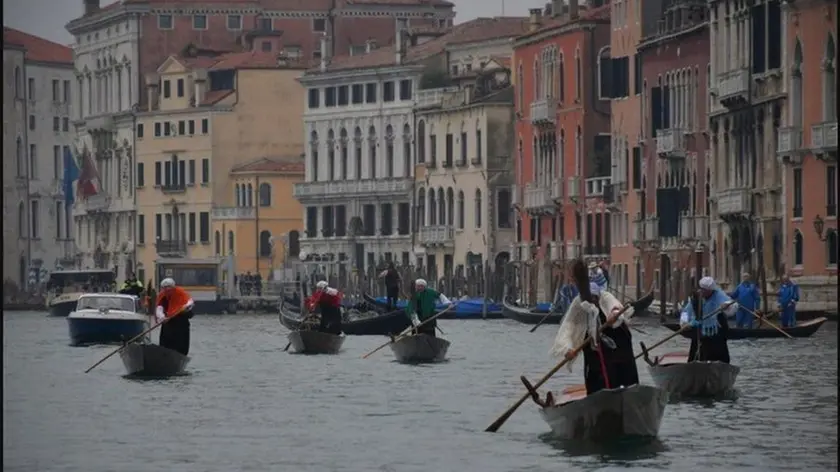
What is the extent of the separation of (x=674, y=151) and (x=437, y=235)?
26.6 meters

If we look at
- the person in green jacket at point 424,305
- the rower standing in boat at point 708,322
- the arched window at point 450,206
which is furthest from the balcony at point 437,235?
the rower standing in boat at point 708,322

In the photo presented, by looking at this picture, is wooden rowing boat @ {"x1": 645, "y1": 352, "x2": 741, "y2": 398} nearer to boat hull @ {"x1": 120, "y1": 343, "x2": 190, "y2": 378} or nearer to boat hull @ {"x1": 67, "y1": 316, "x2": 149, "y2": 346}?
boat hull @ {"x1": 120, "y1": 343, "x2": 190, "y2": 378}

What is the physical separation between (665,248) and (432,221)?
2815 cm

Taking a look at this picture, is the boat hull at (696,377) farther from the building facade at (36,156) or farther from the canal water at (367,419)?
the building facade at (36,156)

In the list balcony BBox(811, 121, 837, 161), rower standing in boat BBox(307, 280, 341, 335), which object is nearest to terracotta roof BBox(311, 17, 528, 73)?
balcony BBox(811, 121, 837, 161)

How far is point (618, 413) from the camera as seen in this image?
26062 mm

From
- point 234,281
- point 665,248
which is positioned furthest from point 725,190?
point 234,281

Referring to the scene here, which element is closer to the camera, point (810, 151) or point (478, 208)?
point (810, 151)

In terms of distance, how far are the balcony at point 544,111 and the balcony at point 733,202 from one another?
2143cm

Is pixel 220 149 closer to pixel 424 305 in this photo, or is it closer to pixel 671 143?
pixel 671 143

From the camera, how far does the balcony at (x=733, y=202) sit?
6994 cm

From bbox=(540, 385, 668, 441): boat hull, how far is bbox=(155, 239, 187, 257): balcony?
9691 cm

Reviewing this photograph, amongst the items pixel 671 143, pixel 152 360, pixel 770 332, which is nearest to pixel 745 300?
pixel 770 332

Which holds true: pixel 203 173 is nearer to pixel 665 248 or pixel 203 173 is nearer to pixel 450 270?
pixel 450 270
